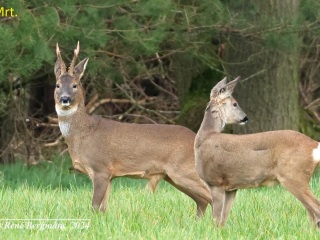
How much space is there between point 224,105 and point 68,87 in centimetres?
164

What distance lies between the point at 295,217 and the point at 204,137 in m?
0.96

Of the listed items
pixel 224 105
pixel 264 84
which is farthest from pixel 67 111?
pixel 264 84

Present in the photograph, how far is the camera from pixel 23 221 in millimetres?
7684

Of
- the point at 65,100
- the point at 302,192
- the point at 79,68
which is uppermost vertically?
the point at 79,68

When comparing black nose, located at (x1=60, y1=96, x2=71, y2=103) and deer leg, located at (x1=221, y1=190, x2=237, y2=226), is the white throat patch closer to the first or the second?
black nose, located at (x1=60, y1=96, x2=71, y2=103)

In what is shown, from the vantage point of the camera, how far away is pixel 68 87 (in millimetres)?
9414

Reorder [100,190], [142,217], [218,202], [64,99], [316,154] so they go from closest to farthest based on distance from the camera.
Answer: [316,154] < [218,202] < [142,217] < [100,190] < [64,99]

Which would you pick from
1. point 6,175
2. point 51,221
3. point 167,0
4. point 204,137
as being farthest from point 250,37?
point 51,221

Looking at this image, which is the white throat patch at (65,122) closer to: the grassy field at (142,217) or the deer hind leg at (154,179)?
the grassy field at (142,217)

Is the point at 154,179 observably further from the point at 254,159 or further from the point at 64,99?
the point at 254,159

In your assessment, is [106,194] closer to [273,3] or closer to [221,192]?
[221,192]

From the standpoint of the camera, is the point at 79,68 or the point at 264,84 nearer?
the point at 79,68

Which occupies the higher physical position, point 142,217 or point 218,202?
point 218,202

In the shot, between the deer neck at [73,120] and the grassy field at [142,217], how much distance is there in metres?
0.61
